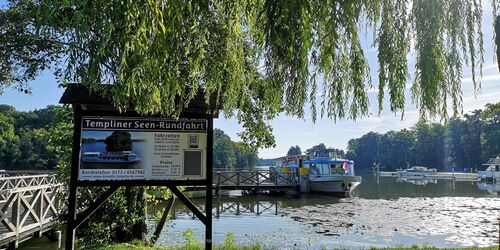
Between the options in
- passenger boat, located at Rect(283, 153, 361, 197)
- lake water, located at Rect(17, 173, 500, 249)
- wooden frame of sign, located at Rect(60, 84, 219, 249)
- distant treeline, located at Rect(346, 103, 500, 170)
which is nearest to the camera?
wooden frame of sign, located at Rect(60, 84, 219, 249)

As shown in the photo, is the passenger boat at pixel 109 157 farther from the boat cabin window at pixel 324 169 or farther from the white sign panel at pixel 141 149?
the boat cabin window at pixel 324 169

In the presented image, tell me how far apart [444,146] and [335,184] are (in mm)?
65818

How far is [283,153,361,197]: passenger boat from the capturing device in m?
32.1

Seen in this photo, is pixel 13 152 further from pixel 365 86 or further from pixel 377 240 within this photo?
pixel 365 86

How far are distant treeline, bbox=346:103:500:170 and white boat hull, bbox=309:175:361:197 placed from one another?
A: 1297 inches

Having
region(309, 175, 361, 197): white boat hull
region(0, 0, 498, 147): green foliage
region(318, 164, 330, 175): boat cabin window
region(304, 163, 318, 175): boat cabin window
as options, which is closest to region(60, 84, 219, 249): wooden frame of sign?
region(0, 0, 498, 147): green foliage

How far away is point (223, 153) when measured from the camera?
94.3m

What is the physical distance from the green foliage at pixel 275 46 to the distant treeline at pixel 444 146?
61437 millimetres

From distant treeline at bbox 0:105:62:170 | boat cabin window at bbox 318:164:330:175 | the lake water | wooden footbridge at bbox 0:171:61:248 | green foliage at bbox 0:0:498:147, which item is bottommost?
the lake water

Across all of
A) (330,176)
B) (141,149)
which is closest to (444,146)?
(330,176)

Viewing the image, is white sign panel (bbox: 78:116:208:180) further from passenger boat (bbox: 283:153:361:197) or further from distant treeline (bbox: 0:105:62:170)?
distant treeline (bbox: 0:105:62:170)

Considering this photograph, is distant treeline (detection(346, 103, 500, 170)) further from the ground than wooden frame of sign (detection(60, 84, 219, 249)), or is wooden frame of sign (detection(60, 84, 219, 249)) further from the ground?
distant treeline (detection(346, 103, 500, 170))

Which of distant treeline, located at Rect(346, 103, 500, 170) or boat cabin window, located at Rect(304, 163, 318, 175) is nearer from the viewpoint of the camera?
boat cabin window, located at Rect(304, 163, 318, 175)

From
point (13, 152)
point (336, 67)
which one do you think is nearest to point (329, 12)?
point (336, 67)
